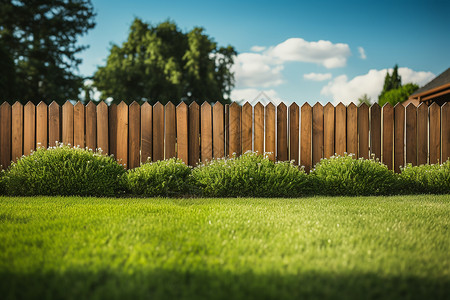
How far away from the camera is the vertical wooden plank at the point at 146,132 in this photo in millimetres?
7562

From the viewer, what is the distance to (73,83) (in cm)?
2406

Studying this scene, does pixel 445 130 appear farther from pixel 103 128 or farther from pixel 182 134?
pixel 103 128

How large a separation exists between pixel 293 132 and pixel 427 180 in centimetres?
275

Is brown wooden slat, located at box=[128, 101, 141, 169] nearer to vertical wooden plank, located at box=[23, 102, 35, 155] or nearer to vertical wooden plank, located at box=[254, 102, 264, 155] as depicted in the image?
vertical wooden plank, located at box=[23, 102, 35, 155]

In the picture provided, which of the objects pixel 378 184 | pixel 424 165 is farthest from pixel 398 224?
pixel 424 165

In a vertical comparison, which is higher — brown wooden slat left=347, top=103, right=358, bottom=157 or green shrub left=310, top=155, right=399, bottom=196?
brown wooden slat left=347, top=103, right=358, bottom=157

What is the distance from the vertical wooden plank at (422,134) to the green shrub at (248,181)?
3.29 metres

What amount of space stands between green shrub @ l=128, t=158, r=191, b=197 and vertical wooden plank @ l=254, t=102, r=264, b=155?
1.88m

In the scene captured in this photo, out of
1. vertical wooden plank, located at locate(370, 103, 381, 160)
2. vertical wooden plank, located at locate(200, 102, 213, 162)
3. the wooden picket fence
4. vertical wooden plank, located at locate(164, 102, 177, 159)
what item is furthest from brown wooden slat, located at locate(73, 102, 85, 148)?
vertical wooden plank, located at locate(370, 103, 381, 160)

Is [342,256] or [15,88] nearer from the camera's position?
[342,256]

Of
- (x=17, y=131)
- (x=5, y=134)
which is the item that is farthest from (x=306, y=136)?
(x=5, y=134)

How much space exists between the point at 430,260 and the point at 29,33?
26549mm

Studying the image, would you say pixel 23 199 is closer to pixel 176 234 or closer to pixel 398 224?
pixel 176 234

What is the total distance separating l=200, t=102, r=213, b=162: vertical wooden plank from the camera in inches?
298
